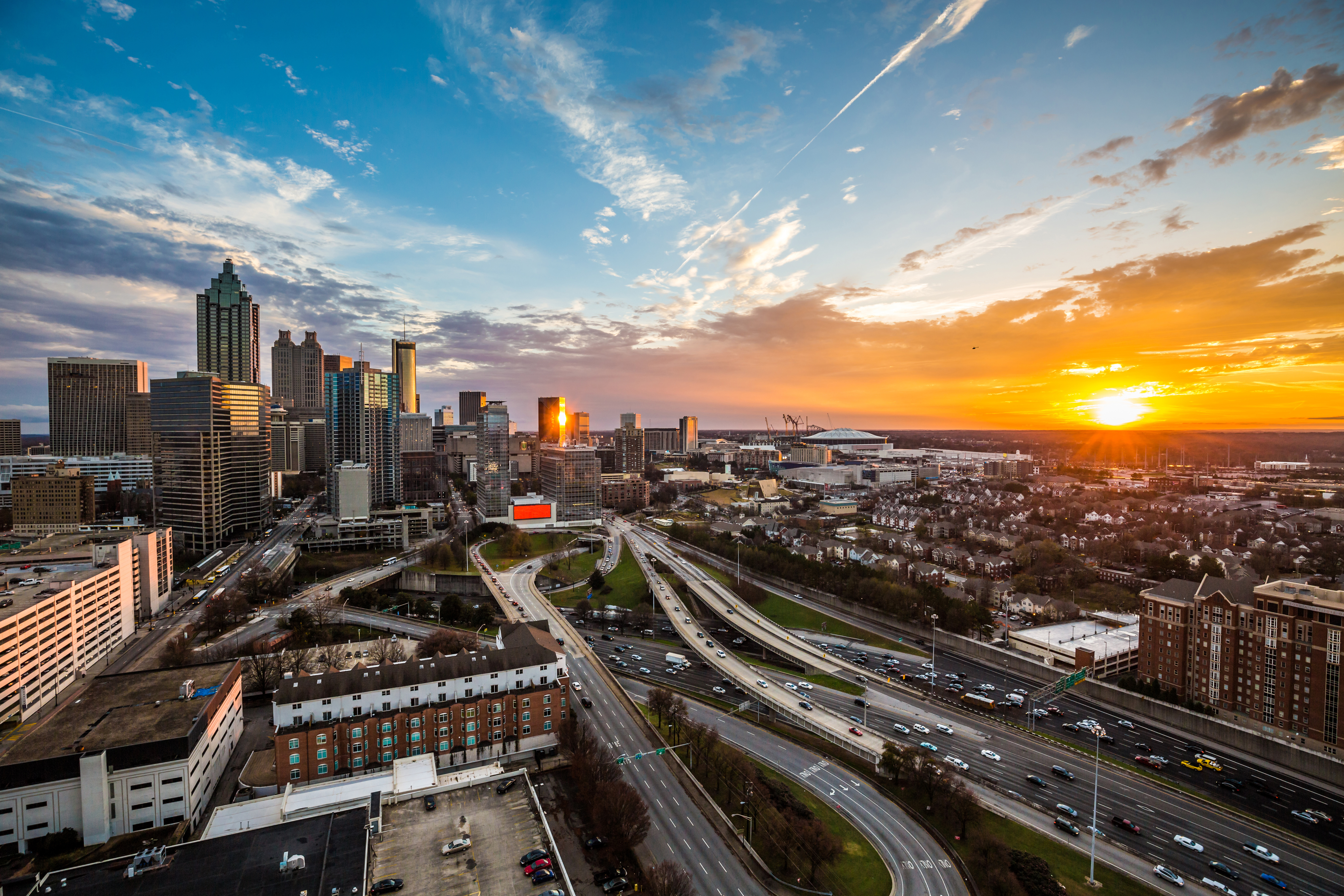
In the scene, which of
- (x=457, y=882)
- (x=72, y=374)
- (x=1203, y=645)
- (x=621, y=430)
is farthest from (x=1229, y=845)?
(x=72, y=374)

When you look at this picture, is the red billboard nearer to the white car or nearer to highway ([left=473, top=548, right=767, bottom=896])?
highway ([left=473, top=548, right=767, bottom=896])

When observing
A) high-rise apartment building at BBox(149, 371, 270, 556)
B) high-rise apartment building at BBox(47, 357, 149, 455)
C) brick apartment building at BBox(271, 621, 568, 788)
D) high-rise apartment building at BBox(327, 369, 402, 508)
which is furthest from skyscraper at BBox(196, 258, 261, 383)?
brick apartment building at BBox(271, 621, 568, 788)

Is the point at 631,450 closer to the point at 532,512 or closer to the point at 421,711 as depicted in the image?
the point at 532,512

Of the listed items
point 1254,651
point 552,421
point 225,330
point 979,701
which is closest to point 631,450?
point 552,421

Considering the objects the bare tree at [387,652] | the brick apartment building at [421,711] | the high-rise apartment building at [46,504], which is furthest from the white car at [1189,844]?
the high-rise apartment building at [46,504]

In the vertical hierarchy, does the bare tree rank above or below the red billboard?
below

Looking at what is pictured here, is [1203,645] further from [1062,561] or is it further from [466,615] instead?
[466,615]
